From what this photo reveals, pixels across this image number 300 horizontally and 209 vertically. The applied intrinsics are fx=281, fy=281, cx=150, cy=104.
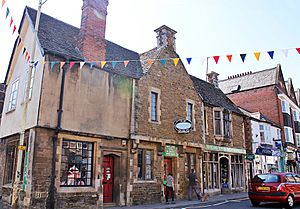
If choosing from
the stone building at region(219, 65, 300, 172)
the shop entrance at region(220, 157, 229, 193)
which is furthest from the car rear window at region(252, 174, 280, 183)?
the stone building at region(219, 65, 300, 172)

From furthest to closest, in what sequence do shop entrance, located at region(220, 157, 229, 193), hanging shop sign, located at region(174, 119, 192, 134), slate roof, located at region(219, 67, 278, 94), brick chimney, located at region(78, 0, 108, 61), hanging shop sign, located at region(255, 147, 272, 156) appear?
1. slate roof, located at region(219, 67, 278, 94)
2. hanging shop sign, located at region(255, 147, 272, 156)
3. shop entrance, located at region(220, 157, 229, 193)
4. hanging shop sign, located at region(174, 119, 192, 134)
5. brick chimney, located at region(78, 0, 108, 61)

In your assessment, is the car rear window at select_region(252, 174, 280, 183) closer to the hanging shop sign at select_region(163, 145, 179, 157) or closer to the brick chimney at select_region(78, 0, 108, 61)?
the hanging shop sign at select_region(163, 145, 179, 157)

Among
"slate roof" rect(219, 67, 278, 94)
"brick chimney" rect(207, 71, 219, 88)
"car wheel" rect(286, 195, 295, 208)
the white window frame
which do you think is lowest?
"car wheel" rect(286, 195, 295, 208)

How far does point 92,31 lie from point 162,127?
614cm

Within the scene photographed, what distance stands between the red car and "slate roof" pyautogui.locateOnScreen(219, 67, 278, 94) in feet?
68.2

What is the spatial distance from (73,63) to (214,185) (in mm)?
12766

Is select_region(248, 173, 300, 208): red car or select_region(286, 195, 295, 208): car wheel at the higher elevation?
select_region(248, 173, 300, 208): red car

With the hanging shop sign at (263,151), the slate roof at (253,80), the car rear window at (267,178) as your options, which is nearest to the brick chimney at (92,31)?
the car rear window at (267,178)

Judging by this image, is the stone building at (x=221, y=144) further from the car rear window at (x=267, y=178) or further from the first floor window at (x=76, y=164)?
the first floor window at (x=76, y=164)

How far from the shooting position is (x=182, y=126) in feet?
52.4

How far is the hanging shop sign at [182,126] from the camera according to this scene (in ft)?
52.3

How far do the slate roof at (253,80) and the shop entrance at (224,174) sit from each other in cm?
1462

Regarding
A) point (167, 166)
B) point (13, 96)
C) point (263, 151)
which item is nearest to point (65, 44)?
point (13, 96)

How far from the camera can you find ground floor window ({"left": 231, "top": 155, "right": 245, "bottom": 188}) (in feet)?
69.1
